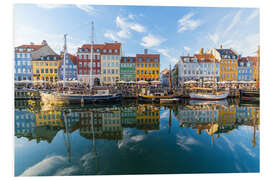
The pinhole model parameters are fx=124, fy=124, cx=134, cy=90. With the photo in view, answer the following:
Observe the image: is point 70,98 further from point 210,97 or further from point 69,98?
point 210,97

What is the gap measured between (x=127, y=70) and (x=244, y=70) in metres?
22.6

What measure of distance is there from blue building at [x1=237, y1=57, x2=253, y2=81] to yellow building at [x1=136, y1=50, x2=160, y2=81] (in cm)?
1603

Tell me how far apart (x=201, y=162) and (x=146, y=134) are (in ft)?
7.63

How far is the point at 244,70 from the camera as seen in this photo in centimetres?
2389

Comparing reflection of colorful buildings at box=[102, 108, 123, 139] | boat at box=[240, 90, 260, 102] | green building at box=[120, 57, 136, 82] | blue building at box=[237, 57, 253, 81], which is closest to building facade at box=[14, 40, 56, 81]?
green building at box=[120, 57, 136, 82]

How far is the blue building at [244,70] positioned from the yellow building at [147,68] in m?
16.0

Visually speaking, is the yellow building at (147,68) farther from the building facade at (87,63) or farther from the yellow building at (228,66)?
the yellow building at (228,66)

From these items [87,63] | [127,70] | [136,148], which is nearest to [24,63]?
[87,63]

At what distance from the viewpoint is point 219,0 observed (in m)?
5.00

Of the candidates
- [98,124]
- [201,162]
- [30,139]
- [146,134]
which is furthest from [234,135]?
[30,139]

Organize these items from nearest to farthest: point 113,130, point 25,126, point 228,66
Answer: point 113,130, point 25,126, point 228,66

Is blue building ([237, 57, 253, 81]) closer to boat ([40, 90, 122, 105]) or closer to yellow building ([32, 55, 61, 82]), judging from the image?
boat ([40, 90, 122, 105])

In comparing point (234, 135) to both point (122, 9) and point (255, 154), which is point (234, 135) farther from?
point (122, 9)

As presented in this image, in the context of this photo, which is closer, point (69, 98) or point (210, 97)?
point (69, 98)
